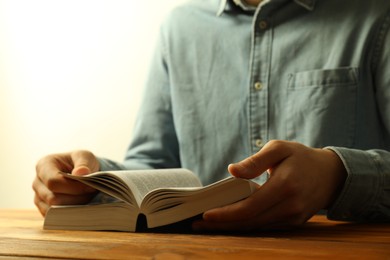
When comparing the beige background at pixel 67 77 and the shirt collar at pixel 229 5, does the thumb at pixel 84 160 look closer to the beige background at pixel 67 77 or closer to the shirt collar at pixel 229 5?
the shirt collar at pixel 229 5

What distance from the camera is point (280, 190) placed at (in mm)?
782

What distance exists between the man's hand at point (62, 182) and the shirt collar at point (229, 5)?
0.51 meters

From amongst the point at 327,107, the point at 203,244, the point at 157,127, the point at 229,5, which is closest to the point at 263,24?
the point at 229,5

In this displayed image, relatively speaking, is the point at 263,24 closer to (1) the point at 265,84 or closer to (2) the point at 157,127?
(1) the point at 265,84

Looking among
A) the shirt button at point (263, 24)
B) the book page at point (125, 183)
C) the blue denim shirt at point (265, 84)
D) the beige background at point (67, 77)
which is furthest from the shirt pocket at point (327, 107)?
the beige background at point (67, 77)

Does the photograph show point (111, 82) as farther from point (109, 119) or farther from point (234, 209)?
point (234, 209)

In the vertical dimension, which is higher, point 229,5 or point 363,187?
point 229,5

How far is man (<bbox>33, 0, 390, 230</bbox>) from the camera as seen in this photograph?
1.22 m

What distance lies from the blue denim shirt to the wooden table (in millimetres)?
362

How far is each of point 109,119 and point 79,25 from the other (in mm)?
325

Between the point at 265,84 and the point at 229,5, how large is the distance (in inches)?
8.9

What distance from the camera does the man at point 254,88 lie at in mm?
1223

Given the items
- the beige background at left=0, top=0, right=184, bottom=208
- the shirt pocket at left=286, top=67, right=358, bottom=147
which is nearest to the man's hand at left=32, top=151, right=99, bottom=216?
the shirt pocket at left=286, top=67, right=358, bottom=147

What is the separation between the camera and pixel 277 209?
800mm
